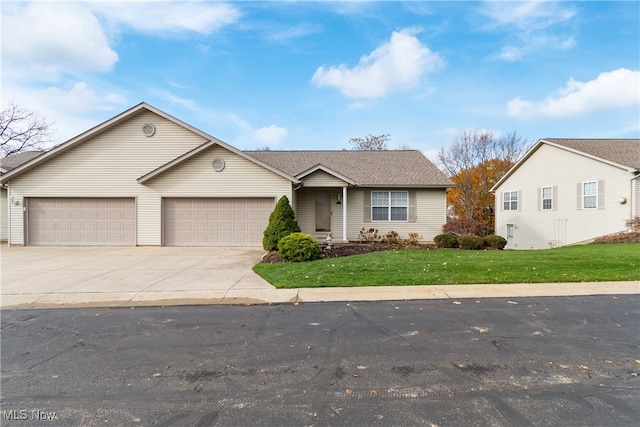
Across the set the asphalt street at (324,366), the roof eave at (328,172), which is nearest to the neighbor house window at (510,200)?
the roof eave at (328,172)

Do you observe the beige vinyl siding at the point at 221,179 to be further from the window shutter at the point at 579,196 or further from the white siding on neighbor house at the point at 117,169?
the window shutter at the point at 579,196

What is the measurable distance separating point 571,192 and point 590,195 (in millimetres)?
1152

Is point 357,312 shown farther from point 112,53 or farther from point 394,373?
point 112,53

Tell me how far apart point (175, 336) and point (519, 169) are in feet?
79.8

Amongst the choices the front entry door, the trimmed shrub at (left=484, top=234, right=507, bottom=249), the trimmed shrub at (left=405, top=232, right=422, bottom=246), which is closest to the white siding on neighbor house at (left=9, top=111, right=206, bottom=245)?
the front entry door

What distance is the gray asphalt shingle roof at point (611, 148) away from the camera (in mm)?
15585

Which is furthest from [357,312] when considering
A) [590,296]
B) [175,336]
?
[590,296]

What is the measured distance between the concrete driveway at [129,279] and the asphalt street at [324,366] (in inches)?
32.1

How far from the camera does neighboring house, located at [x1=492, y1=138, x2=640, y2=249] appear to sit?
15.3 metres

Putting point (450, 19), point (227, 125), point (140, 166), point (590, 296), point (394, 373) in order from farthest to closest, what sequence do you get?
1. point (227, 125)
2. point (140, 166)
3. point (450, 19)
4. point (590, 296)
5. point (394, 373)

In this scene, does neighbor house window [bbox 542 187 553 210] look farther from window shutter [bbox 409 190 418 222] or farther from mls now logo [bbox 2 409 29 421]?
mls now logo [bbox 2 409 29 421]

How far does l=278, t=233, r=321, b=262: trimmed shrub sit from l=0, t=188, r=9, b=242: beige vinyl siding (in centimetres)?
1571

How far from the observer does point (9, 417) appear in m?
2.82

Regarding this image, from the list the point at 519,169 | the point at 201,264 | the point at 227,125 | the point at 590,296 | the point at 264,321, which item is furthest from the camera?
the point at 227,125
